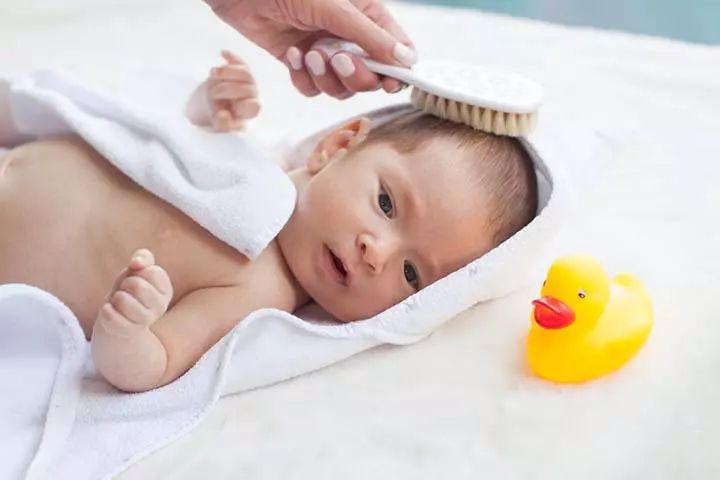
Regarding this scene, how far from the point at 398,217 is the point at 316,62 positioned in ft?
0.64

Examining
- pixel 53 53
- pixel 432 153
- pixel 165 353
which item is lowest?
pixel 53 53

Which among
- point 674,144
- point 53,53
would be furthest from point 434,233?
point 53,53

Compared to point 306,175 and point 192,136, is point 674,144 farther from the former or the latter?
point 192,136

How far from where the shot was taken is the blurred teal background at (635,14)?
212 cm

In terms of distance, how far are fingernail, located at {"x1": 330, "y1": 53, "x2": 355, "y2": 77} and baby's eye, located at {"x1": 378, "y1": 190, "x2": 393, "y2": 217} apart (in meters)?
0.13

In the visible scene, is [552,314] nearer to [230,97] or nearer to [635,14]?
[230,97]

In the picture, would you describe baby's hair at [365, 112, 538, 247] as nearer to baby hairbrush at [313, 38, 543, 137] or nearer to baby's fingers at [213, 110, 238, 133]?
baby hairbrush at [313, 38, 543, 137]

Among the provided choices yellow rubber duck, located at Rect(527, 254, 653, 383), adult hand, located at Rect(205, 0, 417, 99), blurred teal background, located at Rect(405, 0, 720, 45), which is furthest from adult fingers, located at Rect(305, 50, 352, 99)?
blurred teal background, located at Rect(405, 0, 720, 45)

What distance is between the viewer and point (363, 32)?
3.38 ft

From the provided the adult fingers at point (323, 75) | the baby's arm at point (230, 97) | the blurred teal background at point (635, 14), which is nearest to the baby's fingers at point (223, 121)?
the baby's arm at point (230, 97)

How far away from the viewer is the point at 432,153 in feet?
3.36

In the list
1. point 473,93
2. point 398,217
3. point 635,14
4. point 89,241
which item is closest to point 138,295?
point 89,241

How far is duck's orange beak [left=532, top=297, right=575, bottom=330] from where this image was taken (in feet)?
2.93

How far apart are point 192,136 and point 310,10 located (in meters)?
0.19
